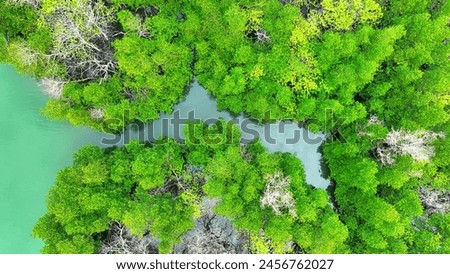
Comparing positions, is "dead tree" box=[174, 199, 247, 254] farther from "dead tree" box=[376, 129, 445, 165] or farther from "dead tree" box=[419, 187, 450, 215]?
"dead tree" box=[419, 187, 450, 215]

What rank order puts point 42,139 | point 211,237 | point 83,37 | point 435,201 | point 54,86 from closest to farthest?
point 54,86 → point 83,37 → point 435,201 → point 211,237 → point 42,139

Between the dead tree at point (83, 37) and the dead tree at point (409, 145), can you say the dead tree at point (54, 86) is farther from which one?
the dead tree at point (409, 145)

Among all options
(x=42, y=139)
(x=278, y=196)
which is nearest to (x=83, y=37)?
(x=42, y=139)

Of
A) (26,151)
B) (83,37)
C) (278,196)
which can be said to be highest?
(83,37)

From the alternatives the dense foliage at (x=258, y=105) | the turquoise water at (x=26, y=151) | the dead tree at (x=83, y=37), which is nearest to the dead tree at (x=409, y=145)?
the dense foliage at (x=258, y=105)

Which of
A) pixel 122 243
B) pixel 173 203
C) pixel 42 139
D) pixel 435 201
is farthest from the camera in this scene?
pixel 42 139

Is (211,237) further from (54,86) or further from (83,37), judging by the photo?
(83,37)

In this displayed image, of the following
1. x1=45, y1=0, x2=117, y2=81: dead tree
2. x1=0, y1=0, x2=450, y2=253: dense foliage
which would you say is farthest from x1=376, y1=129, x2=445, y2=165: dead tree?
x1=45, y1=0, x2=117, y2=81: dead tree

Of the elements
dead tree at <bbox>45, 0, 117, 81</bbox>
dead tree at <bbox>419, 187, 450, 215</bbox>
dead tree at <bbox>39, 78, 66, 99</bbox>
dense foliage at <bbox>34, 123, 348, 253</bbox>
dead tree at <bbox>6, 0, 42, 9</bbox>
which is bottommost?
dense foliage at <bbox>34, 123, 348, 253</bbox>
